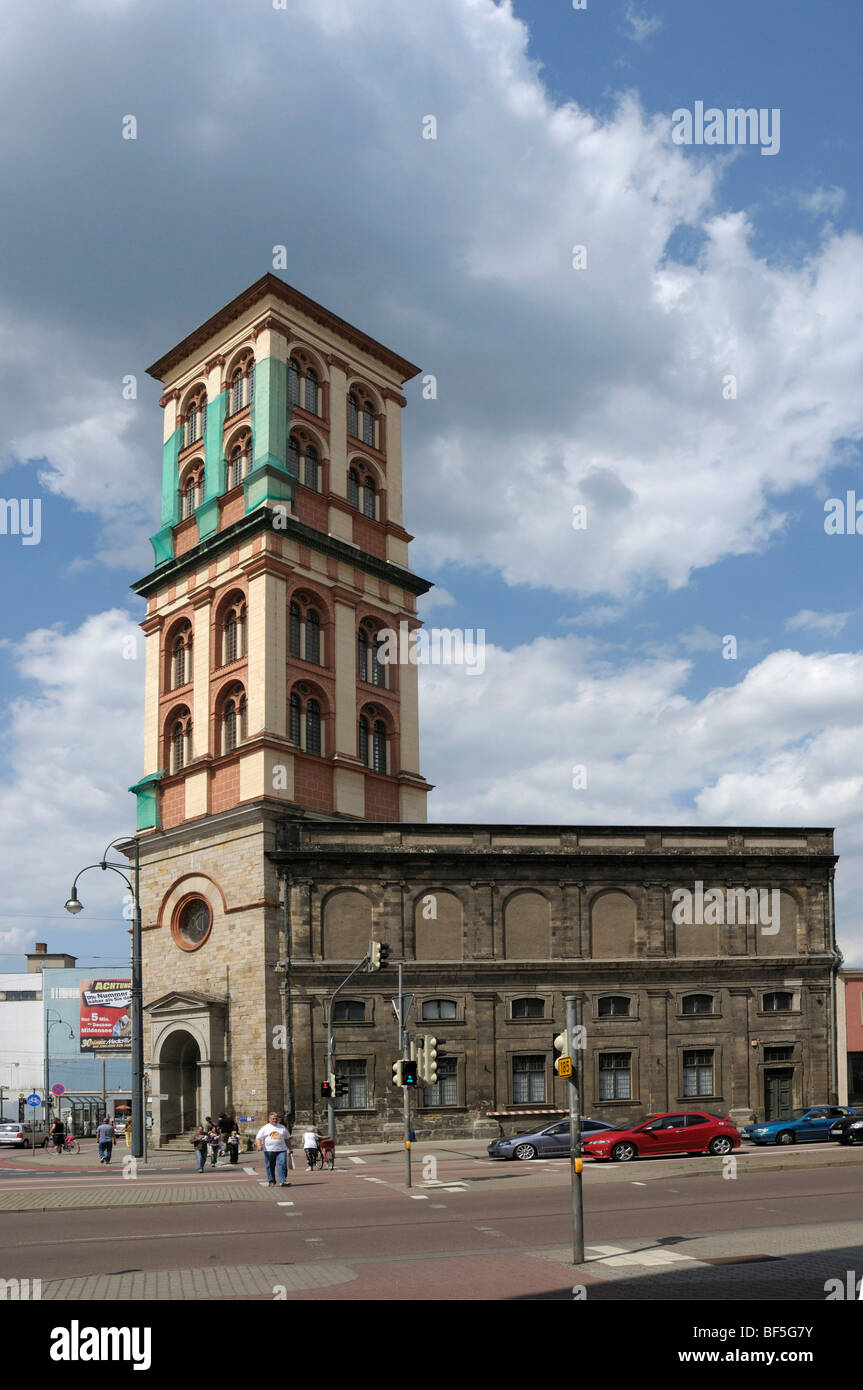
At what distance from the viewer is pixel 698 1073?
49.2 m

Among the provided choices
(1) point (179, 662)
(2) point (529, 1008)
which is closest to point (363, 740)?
(1) point (179, 662)

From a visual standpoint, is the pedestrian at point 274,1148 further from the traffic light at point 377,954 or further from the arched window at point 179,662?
the arched window at point 179,662

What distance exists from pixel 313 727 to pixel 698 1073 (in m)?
21.6

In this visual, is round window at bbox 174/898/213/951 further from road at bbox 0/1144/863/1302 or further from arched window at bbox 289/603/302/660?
road at bbox 0/1144/863/1302

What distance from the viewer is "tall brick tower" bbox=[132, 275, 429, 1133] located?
4922 cm

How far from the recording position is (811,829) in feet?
173

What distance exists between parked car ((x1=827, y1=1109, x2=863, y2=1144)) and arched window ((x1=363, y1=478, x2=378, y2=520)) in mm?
34226

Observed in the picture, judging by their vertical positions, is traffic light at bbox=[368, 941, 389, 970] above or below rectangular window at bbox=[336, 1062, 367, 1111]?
above

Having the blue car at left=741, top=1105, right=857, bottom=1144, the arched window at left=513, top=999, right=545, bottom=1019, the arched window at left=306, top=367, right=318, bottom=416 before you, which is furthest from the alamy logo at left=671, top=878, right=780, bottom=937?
the arched window at left=306, top=367, right=318, bottom=416

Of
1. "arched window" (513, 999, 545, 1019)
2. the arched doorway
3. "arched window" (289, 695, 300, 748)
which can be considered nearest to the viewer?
"arched window" (513, 999, 545, 1019)

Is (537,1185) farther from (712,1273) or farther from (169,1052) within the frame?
(169,1052)
